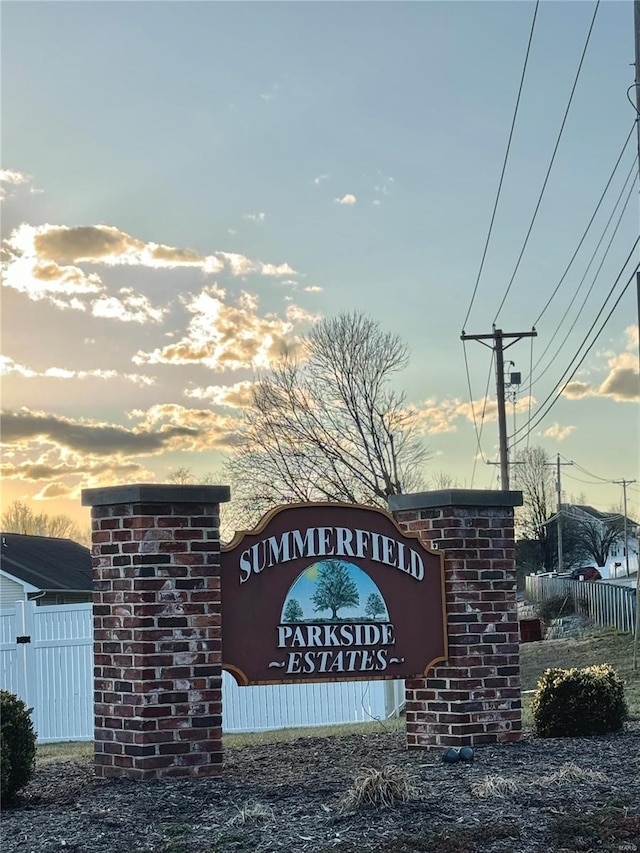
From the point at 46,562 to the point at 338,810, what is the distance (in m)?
27.2

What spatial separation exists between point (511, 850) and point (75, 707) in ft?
33.0

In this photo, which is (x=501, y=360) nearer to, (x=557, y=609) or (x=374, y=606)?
(x=557, y=609)

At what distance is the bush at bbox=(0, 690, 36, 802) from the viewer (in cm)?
716

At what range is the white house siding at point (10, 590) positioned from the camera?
28875mm

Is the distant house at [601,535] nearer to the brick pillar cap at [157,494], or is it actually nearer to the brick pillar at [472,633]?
the brick pillar at [472,633]

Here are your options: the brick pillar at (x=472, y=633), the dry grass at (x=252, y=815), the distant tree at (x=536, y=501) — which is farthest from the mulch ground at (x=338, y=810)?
the distant tree at (x=536, y=501)

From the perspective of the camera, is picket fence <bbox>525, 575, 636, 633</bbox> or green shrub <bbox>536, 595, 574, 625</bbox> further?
green shrub <bbox>536, 595, 574, 625</bbox>

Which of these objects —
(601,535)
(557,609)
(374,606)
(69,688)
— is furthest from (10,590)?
(601,535)

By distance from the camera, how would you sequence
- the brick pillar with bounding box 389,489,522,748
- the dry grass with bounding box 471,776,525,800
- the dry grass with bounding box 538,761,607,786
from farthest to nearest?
the brick pillar with bounding box 389,489,522,748 < the dry grass with bounding box 538,761,607,786 < the dry grass with bounding box 471,776,525,800

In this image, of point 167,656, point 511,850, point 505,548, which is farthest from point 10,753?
point 505,548

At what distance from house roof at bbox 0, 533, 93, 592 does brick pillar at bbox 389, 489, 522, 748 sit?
20506 millimetres

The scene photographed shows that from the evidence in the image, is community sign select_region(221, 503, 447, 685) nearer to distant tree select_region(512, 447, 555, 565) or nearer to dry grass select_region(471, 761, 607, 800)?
dry grass select_region(471, 761, 607, 800)

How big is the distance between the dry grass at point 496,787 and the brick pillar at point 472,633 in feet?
→ 6.82

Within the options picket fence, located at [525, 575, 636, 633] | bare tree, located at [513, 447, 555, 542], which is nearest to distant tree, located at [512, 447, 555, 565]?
bare tree, located at [513, 447, 555, 542]
